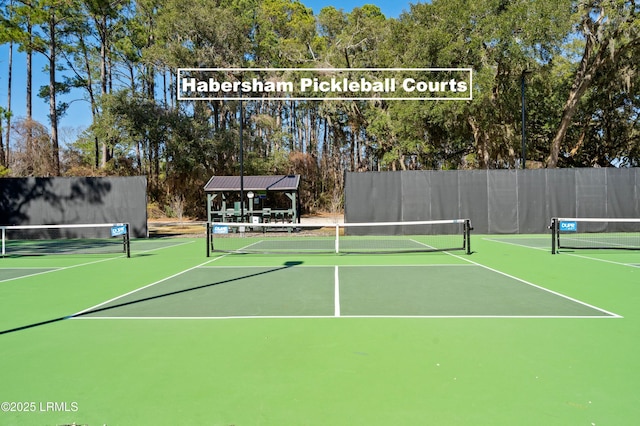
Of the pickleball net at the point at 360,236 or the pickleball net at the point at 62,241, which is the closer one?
the pickleball net at the point at 62,241

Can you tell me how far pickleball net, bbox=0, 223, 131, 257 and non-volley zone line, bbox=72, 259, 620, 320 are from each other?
662 cm

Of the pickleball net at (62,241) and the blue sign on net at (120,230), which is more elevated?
the blue sign on net at (120,230)

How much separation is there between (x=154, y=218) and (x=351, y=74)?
1869 cm

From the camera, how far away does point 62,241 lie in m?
18.1

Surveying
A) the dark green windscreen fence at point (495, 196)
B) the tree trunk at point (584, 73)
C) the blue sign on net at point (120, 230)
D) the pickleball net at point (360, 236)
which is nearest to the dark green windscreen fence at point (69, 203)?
the pickleball net at point (360, 236)

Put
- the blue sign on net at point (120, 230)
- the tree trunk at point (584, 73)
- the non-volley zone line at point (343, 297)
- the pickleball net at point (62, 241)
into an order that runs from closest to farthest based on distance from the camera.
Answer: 1. the non-volley zone line at point (343, 297)
2. the blue sign on net at point (120, 230)
3. the pickleball net at point (62, 241)
4. the tree trunk at point (584, 73)

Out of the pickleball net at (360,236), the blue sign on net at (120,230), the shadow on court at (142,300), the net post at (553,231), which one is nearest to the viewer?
the shadow on court at (142,300)

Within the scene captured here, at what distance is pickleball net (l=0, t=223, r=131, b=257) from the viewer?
1448 cm

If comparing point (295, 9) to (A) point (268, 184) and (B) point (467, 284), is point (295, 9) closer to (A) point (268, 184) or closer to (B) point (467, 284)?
(A) point (268, 184)
